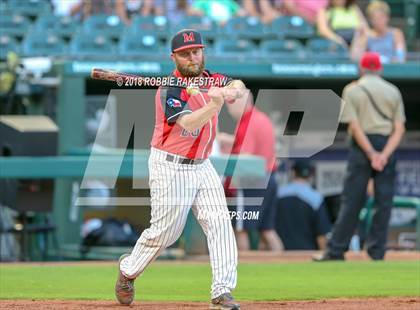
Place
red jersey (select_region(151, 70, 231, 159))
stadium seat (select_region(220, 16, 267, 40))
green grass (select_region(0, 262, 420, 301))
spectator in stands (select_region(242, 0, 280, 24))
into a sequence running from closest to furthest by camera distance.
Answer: red jersey (select_region(151, 70, 231, 159))
green grass (select_region(0, 262, 420, 301))
stadium seat (select_region(220, 16, 267, 40))
spectator in stands (select_region(242, 0, 280, 24))

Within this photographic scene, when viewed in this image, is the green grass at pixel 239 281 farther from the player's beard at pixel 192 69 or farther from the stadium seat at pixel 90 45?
the stadium seat at pixel 90 45

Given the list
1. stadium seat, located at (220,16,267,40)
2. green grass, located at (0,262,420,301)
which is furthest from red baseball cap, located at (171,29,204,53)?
stadium seat, located at (220,16,267,40)

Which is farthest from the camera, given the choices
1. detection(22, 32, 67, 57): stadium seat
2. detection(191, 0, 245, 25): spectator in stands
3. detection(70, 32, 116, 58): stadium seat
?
detection(191, 0, 245, 25): spectator in stands

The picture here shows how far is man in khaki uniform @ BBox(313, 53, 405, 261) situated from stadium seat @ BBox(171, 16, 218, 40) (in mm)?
4457

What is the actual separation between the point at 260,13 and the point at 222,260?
33.2ft

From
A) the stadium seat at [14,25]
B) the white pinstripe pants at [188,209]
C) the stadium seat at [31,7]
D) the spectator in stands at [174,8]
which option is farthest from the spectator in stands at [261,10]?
the white pinstripe pants at [188,209]

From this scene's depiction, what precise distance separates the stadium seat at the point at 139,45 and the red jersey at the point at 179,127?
762cm

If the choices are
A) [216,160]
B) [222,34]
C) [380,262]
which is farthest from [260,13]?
[380,262]

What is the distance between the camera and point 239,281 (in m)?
9.12

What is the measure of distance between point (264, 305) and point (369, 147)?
3908mm

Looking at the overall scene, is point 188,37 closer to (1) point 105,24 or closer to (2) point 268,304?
(2) point 268,304

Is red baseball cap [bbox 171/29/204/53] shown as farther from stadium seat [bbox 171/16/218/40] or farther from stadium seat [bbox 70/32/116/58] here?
stadium seat [bbox 171/16/218/40]

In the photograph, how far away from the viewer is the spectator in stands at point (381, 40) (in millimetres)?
14938

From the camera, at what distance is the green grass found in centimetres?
803
